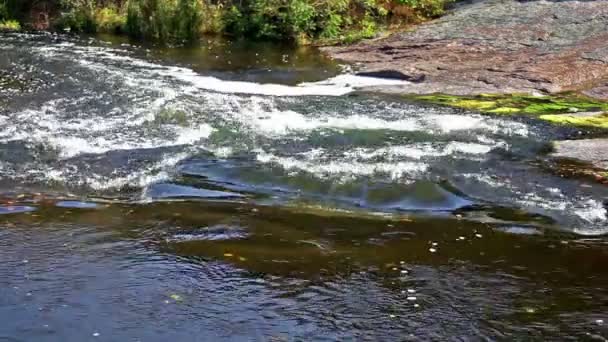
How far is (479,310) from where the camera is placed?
6.22 m

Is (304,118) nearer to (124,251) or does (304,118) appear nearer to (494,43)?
(124,251)

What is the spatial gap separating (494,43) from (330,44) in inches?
224

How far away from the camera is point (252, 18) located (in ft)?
80.6

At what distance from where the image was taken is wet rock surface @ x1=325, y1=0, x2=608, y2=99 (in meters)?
16.7

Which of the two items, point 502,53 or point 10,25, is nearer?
point 502,53

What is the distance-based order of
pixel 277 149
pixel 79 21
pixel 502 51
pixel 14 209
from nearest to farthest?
pixel 14 209 → pixel 277 149 → pixel 502 51 → pixel 79 21

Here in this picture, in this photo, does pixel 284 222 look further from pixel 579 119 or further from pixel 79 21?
pixel 79 21

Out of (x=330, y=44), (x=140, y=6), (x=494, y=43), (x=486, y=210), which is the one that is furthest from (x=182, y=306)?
(x=140, y=6)

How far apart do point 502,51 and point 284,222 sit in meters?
12.8

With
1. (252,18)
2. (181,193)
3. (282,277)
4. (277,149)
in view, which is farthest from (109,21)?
(282,277)

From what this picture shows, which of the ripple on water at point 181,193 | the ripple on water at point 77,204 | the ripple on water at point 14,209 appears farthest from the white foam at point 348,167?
the ripple on water at point 14,209

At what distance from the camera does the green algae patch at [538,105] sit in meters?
13.8

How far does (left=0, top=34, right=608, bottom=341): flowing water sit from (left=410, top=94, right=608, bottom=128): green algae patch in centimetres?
70

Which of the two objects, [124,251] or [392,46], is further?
[392,46]
